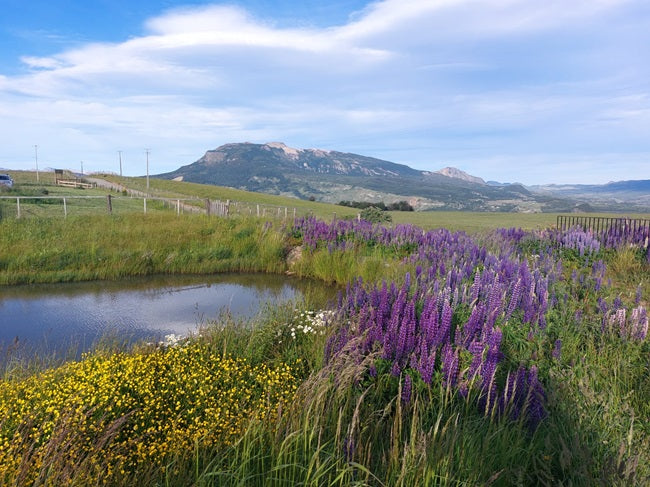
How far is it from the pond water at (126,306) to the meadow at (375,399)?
2.11 m

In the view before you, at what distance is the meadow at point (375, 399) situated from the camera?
2.93 metres

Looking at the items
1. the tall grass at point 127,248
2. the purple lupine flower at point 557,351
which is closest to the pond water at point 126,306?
the tall grass at point 127,248

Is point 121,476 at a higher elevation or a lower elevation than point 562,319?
lower

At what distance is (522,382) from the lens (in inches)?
149

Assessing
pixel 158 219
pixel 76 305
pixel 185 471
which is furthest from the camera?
pixel 158 219

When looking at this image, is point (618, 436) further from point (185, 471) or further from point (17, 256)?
point (17, 256)

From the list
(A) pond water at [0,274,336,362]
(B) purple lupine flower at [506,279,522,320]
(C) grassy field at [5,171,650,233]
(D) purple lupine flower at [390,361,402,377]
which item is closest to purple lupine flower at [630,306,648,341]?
(B) purple lupine flower at [506,279,522,320]

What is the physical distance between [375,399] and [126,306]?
8037mm

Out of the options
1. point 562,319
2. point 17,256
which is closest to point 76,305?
point 17,256

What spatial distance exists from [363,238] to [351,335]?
33.9ft

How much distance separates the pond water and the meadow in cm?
211

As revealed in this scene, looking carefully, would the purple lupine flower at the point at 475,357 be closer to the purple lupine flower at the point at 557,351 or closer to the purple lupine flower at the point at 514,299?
the purple lupine flower at the point at 557,351

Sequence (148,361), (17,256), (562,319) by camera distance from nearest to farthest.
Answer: (148,361) < (562,319) < (17,256)

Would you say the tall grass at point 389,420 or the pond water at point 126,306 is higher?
the tall grass at point 389,420
